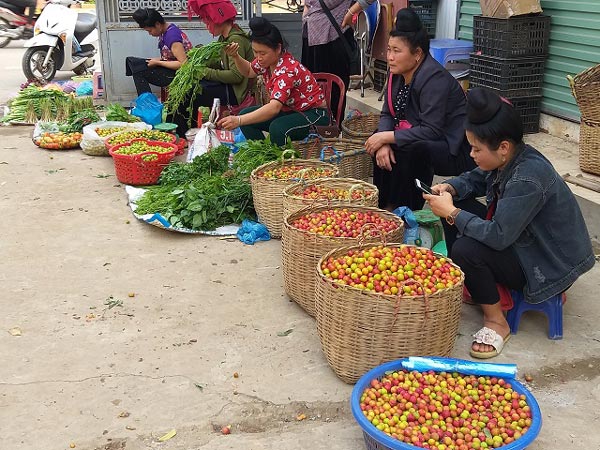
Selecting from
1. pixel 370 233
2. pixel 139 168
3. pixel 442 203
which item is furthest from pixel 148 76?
pixel 442 203

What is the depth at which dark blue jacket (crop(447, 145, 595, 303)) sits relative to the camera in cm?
300

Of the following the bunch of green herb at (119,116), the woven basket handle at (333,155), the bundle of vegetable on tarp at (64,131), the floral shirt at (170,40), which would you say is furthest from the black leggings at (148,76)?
the woven basket handle at (333,155)

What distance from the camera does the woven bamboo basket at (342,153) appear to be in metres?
5.11

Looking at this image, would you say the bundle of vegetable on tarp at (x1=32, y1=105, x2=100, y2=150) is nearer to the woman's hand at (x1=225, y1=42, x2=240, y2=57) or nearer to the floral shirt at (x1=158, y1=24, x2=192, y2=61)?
the floral shirt at (x1=158, y1=24, x2=192, y2=61)

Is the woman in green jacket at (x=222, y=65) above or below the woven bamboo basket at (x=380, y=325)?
above

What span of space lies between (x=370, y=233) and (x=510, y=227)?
2.27 ft

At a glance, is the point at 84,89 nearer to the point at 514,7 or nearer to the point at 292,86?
the point at 292,86

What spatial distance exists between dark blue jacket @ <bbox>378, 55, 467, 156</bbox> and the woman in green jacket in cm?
239

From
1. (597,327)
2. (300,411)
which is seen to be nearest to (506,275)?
(597,327)

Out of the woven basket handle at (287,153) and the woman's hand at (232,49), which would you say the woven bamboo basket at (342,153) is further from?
the woman's hand at (232,49)

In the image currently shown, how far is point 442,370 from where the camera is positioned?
2721 millimetres

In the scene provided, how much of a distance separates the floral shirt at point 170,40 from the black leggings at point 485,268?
4.63 m

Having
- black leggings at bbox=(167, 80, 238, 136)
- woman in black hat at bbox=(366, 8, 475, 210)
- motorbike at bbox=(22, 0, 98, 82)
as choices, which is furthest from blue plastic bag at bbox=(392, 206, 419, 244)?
motorbike at bbox=(22, 0, 98, 82)

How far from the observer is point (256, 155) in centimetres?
512
